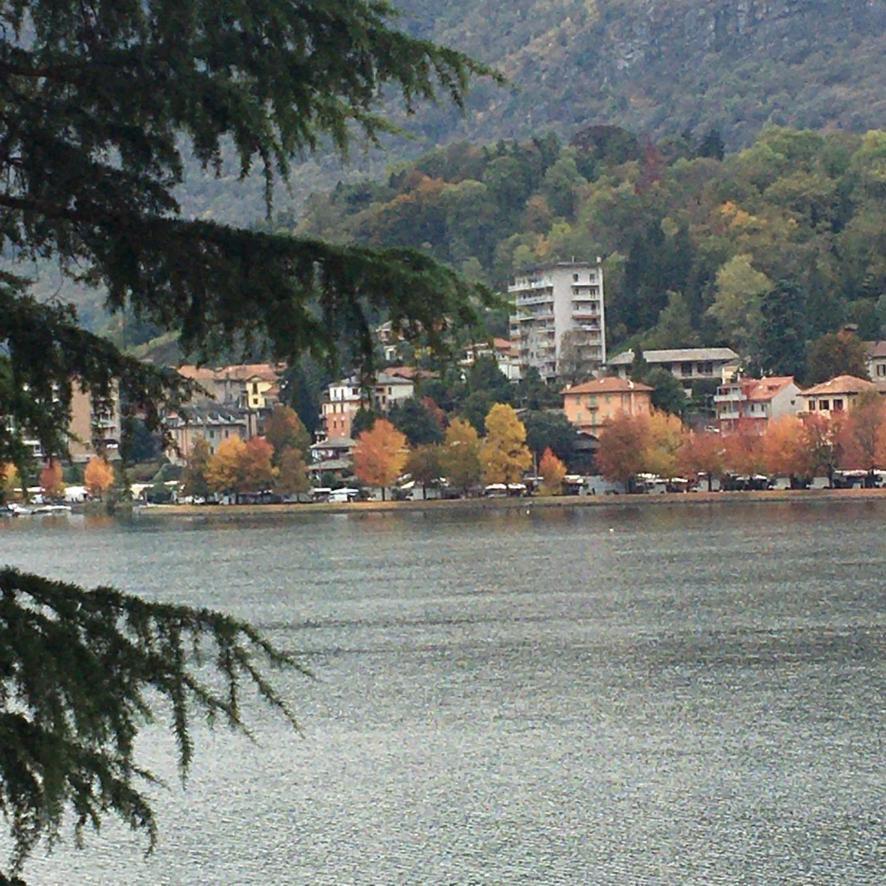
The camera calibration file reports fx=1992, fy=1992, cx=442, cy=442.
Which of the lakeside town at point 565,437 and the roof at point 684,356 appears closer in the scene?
the lakeside town at point 565,437

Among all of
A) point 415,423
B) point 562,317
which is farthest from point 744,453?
point 562,317

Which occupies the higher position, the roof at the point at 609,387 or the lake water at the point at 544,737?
the roof at the point at 609,387

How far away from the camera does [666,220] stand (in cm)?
12262

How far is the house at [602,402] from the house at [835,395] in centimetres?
714

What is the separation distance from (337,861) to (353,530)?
5852 centimetres

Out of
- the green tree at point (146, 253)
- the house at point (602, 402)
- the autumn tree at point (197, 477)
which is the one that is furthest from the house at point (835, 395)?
the green tree at point (146, 253)

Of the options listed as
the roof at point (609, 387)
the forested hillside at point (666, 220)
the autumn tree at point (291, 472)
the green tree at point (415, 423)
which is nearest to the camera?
the green tree at point (415, 423)

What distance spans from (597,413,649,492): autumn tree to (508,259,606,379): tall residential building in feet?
56.0

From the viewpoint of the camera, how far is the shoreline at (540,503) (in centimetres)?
8200

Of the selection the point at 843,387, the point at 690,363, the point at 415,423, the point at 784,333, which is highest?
the point at 784,333

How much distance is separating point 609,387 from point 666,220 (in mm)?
35229

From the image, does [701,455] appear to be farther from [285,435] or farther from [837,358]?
[285,435]

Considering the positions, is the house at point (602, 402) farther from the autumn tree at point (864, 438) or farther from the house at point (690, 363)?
the autumn tree at point (864, 438)

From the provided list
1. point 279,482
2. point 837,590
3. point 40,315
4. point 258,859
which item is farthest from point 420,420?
point 40,315
